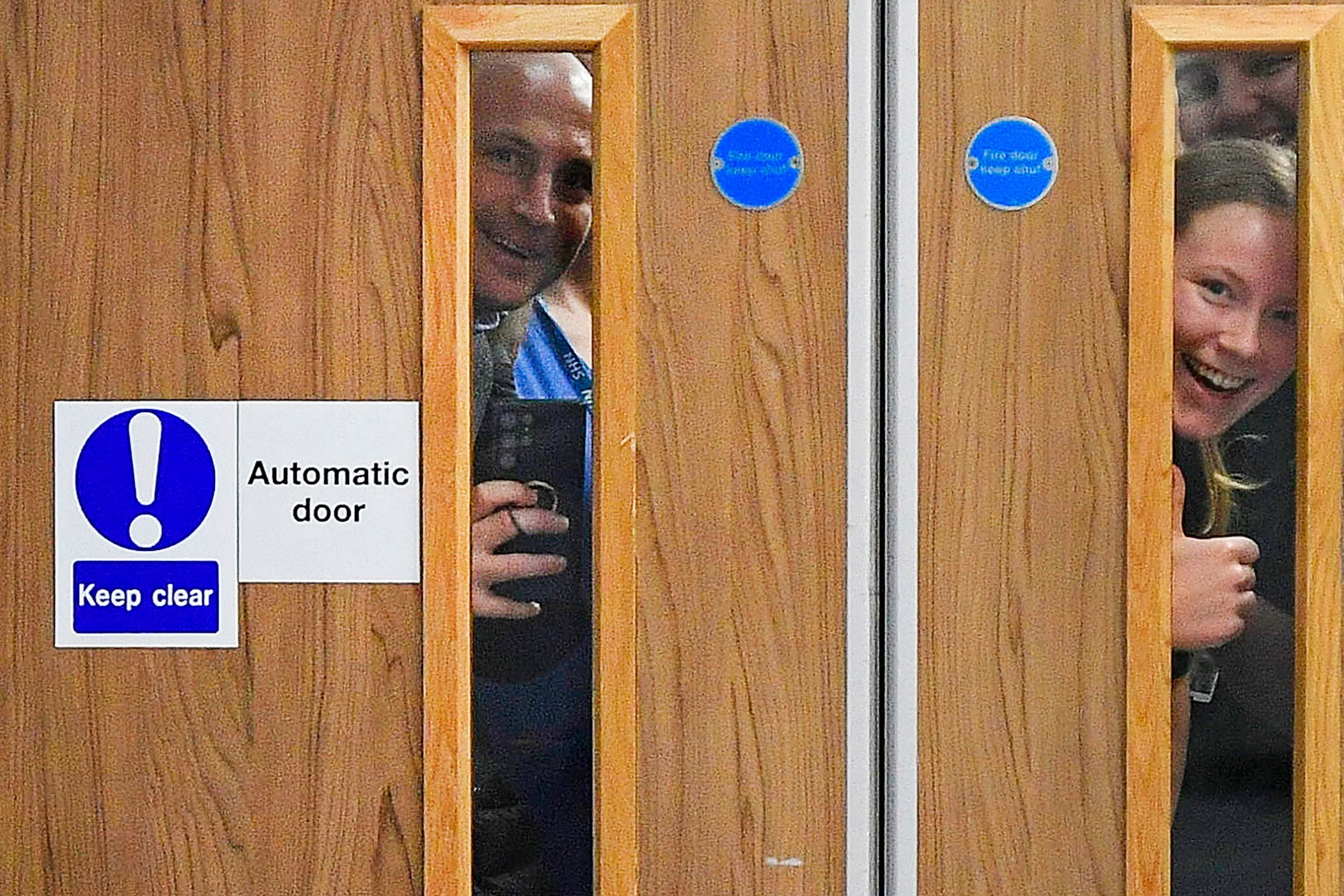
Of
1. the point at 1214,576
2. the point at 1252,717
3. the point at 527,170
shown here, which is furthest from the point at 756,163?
the point at 1252,717

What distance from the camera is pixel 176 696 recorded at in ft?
4.36

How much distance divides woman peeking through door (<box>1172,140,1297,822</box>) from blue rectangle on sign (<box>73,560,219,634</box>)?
0.87 meters

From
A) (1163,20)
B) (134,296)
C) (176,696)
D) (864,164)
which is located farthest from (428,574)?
(1163,20)

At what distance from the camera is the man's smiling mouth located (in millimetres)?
1295

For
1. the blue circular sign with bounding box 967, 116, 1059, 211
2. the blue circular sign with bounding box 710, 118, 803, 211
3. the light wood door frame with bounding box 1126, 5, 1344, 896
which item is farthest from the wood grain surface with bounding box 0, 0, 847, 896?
the light wood door frame with bounding box 1126, 5, 1344, 896

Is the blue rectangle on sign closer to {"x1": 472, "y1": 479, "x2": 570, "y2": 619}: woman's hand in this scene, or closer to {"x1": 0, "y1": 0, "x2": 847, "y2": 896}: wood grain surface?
{"x1": 0, "y1": 0, "x2": 847, "y2": 896}: wood grain surface

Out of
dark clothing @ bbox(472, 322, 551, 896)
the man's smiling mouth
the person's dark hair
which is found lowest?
dark clothing @ bbox(472, 322, 551, 896)

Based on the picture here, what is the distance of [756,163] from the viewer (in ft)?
4.26

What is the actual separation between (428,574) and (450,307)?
0.24 m

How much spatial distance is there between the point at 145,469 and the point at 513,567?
347mm

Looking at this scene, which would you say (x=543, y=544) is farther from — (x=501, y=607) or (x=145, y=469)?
(x=145, y=469)

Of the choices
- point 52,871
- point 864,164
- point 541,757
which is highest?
point 864,164

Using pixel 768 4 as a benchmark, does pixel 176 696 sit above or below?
below

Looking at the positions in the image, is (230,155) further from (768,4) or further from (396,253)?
(768,4)
